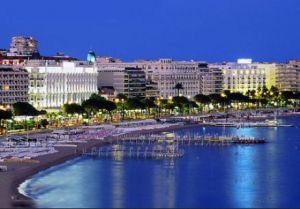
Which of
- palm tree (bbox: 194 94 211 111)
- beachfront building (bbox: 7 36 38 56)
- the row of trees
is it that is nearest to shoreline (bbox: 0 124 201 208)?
the row of trees

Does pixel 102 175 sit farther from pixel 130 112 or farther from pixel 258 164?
pixel 130 112

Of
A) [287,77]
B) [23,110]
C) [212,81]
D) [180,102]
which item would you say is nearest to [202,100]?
[180,102]

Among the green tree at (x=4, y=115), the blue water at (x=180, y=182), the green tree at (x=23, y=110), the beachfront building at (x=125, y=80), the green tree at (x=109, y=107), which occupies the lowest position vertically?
the blue water at (x=180, y=182)

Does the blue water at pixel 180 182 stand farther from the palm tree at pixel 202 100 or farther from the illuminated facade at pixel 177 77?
the illuminated facade at pixel 177 77

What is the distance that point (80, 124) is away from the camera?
57594mm

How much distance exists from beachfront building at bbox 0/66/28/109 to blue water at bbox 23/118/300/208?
18.1 meters

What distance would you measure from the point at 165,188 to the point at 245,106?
2076 inches

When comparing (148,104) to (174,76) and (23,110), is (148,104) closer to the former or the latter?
(23,110)

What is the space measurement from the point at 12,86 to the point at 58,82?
705 centimetres

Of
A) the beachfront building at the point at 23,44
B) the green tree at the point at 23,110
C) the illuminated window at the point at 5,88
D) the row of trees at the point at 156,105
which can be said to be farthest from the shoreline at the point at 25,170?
the beachfront building at the point at 23,44

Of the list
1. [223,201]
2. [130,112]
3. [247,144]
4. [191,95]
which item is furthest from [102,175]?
[191,95]

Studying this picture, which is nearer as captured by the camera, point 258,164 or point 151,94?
point 258,164

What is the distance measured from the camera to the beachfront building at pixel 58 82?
6375cm

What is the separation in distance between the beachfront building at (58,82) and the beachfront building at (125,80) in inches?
172
